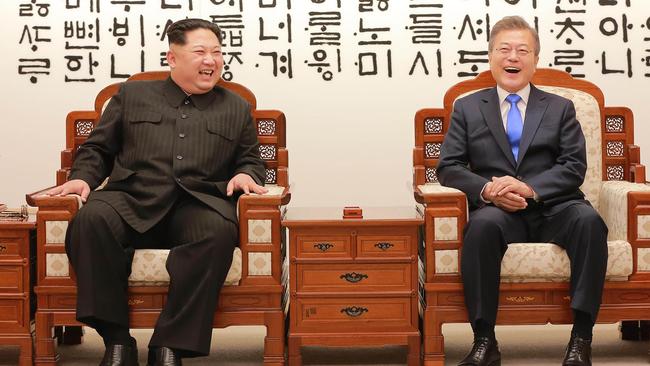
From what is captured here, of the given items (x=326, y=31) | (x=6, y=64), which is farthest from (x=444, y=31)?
(x=6, y=64)

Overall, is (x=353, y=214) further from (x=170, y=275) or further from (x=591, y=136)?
(x=591, y=136)

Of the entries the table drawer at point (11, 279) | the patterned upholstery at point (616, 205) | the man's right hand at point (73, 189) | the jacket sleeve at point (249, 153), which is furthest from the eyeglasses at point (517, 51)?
the table drawer at point (11, 279)

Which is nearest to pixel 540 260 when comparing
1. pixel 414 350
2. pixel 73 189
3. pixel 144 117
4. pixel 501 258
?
pixel 501 258

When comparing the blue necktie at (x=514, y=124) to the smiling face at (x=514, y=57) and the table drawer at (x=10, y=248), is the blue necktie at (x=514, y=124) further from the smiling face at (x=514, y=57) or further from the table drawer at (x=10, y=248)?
the table drawer at (x=10, y=248)

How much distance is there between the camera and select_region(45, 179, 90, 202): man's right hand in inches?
157

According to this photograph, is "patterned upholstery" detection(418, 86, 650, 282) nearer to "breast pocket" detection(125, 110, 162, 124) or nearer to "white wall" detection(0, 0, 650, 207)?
"breast pocket" detection(125, 110, 162, 124)

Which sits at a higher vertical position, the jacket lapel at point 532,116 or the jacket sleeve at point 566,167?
the jacket lapel at point 532,116

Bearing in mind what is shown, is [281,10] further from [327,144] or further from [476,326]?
[476,326]

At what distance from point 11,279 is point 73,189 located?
1.41 feet

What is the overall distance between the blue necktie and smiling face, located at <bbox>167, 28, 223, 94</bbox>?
1.27m

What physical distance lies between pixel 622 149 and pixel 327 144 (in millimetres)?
1589

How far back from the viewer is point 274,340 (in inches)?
155

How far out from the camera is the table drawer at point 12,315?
395 cm

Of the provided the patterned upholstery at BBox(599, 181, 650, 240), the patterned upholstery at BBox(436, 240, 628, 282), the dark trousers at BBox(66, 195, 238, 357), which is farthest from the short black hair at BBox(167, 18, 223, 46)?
the patterned upholstery at BBox(599, 181, 650, 240)
